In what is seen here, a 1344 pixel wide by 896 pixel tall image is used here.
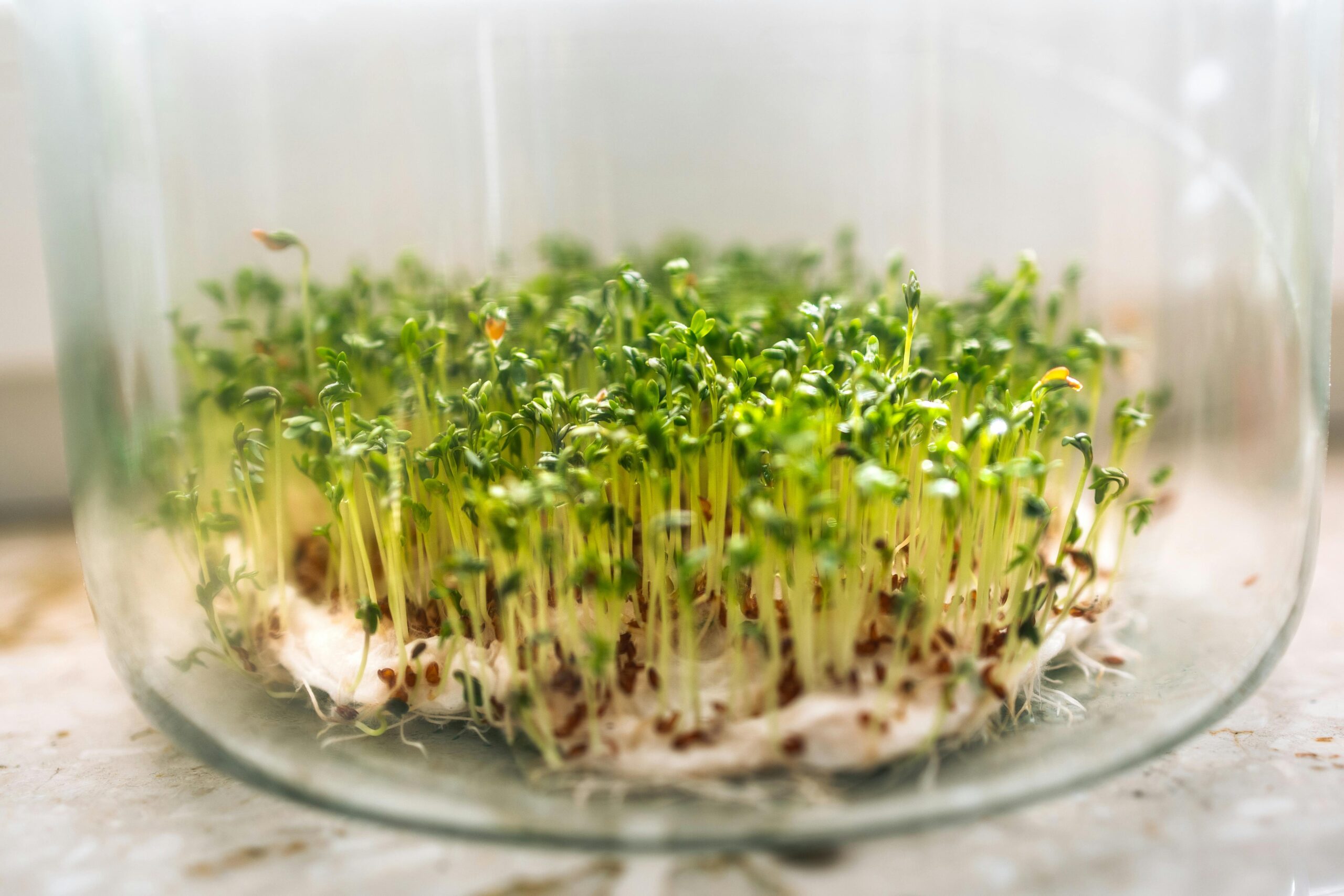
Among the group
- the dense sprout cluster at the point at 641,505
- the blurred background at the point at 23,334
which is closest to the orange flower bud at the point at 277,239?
the dense sprout cluster at the point at 641,505

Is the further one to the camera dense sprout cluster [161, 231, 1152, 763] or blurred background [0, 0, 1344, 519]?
blurred background [0, 0, 1344, 519]

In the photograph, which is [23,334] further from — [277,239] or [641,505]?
[641,505]

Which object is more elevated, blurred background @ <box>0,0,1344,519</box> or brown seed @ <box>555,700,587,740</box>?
blurred background @ <box>0,0,1344,519</box>

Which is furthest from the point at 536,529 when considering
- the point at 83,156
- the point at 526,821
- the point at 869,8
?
the point at 869,8

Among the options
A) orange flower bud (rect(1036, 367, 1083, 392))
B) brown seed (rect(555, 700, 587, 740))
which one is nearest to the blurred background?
orange flower bud (rect(1036, 367, 1083, 392))

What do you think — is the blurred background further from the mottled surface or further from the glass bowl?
the mottled surface

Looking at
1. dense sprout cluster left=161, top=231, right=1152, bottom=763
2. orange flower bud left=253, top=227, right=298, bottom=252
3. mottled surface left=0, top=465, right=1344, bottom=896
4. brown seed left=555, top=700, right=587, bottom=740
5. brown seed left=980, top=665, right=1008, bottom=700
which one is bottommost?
mottled surface left=0, top=465, right=1344, bottom=896

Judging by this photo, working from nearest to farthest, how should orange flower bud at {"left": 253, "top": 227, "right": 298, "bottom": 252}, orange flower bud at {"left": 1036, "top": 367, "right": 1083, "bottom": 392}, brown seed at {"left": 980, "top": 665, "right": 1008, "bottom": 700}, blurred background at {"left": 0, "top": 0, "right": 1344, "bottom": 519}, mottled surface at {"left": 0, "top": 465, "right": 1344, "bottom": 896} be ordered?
mottled surface at {"left": 0, "top": 465, "right": 1344, "bottom": 896}, brown seed at {"left": 980, "top": 665, "right": 1008, "bottom": 700}, orange flower bud at {"left": 1036, "top": 367, "right": 1083, "bottom": 392}, orange flower bud at {"left": 253, "top": 227, "right": 298, "bottom": 252}, blurred background at {"left": 0, "top": 0, "right": 1344, "bottom": 519}

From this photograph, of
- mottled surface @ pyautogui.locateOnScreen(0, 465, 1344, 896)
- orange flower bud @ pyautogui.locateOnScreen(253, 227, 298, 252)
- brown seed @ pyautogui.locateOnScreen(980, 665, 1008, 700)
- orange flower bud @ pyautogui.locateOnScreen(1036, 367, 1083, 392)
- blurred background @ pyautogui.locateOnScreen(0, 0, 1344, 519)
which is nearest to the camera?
mottled surface @ pyautogui.locateOnScreen(0, 465, 1344, 896)
